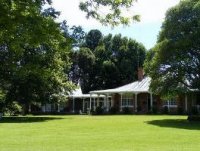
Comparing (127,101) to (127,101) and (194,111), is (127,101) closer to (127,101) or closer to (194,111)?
(127,101)

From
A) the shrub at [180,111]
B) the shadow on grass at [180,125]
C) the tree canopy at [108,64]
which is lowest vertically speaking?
the shadow on grass at [180,125]

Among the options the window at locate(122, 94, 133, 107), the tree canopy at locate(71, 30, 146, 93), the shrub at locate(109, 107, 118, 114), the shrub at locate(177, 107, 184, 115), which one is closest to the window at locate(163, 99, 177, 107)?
the shrub at locate(177, 107, 184, 115)

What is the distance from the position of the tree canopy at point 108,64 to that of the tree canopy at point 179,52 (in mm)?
39421

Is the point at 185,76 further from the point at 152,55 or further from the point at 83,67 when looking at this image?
the point at 83,67

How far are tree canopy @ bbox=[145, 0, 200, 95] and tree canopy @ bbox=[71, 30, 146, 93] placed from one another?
3942cm

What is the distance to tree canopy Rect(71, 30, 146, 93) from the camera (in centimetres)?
8556

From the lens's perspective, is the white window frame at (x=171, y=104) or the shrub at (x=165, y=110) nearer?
the shrub at (x=165, y=110)

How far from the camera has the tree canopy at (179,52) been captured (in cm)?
4325

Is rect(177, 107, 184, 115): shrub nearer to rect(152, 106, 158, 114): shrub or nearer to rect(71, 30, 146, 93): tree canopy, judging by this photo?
rect(152, 106, 158, 114): shrub

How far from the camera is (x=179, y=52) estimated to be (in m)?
43.7

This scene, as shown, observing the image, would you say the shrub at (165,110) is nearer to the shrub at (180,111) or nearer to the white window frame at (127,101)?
the shrub at (180,111)

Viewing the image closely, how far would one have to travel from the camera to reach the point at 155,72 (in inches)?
1805

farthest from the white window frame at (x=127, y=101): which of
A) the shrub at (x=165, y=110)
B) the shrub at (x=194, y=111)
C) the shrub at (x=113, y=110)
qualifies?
the shrub at (x=194, y=111)

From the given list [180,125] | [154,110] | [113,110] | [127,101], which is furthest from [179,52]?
[127,101]
